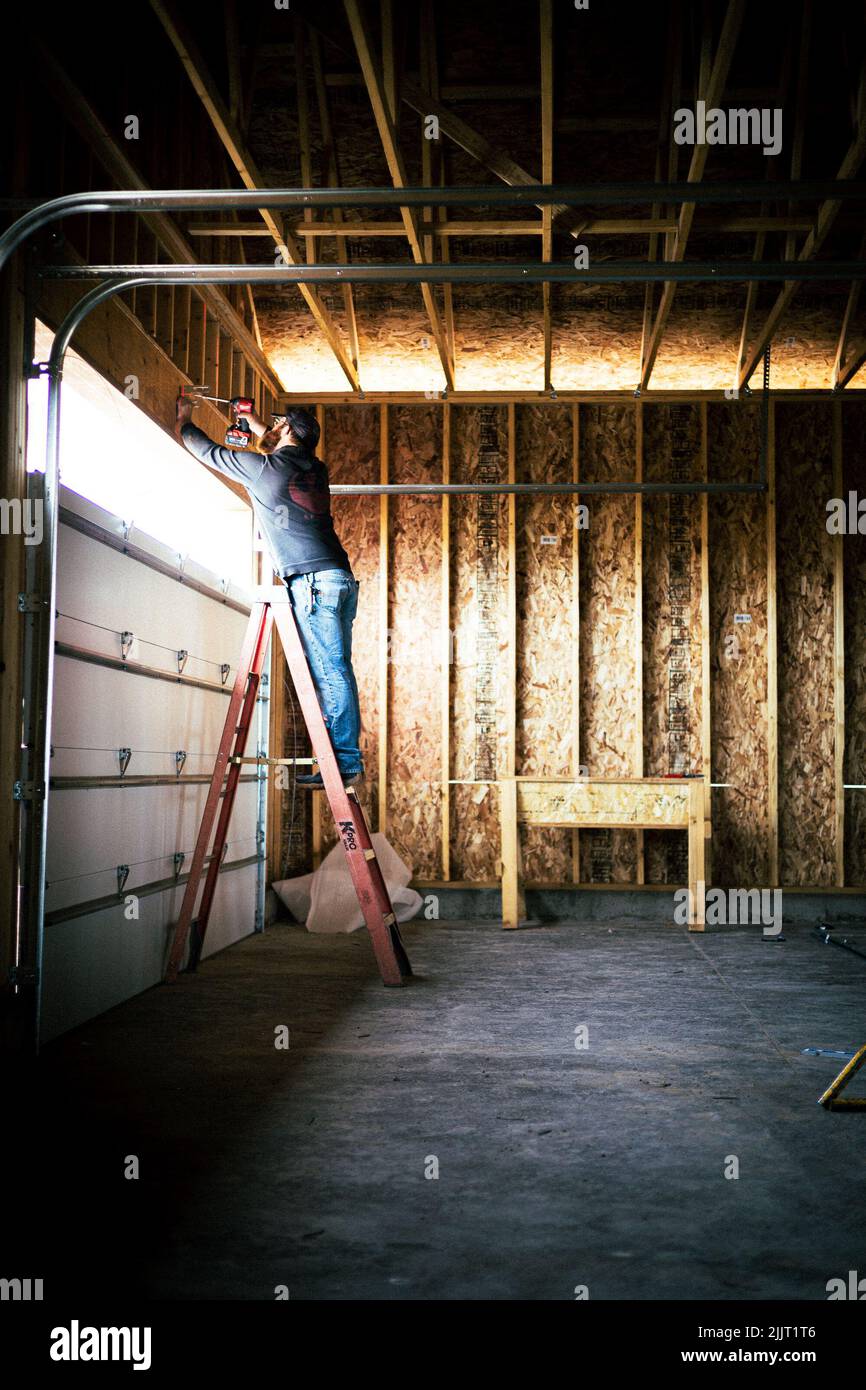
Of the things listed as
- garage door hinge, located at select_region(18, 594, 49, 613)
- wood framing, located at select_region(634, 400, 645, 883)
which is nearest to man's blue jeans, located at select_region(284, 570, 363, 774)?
garage door hinge, located at select_region(18, 594, 49, 613)

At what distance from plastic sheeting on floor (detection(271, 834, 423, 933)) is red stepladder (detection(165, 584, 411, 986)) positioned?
172cm

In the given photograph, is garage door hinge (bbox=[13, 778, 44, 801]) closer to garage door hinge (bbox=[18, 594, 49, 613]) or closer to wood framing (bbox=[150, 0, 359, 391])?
garage door hinge (bbox=[18, 594, 49, 613])

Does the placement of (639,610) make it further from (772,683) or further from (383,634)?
→ (383,634)

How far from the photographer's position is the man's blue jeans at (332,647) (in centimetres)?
537

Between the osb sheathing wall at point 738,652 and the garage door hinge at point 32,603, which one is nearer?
the garage door hinge at point 32,603

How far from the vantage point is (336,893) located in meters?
7.38

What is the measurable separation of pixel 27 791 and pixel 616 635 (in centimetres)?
539

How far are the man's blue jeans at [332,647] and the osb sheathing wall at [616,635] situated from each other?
2762 millimetres

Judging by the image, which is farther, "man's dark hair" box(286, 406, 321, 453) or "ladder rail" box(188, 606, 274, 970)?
"ladder rail" box(188, 606, 274, 970)

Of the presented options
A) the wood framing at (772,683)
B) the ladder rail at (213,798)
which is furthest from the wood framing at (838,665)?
the ladder rail at (213,798)

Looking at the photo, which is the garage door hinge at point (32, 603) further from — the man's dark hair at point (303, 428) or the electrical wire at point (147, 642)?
the man's dark hair at point (303, 428)

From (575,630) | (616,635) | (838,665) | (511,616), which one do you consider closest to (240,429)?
(511,616)

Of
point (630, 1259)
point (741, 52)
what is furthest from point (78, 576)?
point (741, 52)

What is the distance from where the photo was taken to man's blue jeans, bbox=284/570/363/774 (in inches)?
211
